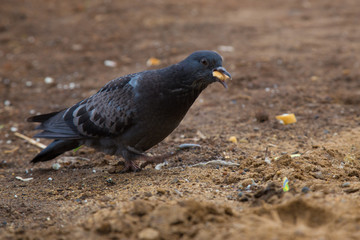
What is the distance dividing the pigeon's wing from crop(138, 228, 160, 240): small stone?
1753mm

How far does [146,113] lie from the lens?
432 cm

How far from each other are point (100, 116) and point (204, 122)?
1738 millimetres

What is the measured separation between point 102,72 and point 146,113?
4242 millimetres

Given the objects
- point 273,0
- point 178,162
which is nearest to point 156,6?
point 273,0

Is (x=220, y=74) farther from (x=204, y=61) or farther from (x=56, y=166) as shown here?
(x=56, y=166)

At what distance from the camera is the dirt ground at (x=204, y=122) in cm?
301

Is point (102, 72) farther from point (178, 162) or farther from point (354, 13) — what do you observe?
point (354, 13)

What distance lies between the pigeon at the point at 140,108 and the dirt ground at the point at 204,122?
333 mm

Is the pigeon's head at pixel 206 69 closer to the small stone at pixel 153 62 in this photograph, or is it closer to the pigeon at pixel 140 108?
the pigeon at pixel 140 108

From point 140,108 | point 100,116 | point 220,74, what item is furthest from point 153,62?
point 220,74

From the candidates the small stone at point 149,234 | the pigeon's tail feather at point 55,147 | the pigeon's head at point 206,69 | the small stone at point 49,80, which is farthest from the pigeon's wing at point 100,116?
the small stone at point 49,80

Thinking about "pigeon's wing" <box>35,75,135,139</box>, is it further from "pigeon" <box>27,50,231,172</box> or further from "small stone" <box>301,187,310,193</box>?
"small stone" <box>301,187,310,193</box>

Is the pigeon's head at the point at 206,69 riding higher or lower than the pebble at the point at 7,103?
higher

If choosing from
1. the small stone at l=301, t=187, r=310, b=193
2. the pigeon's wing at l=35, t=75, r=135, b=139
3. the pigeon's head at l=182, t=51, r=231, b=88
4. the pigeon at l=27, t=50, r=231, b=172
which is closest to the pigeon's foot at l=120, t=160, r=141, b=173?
the pigeon at l=27, t=50, r=231, b=172
